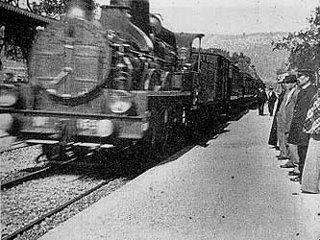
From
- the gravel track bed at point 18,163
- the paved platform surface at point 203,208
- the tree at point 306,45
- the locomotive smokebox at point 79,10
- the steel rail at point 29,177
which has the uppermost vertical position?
the locomotive smokebox at point 79,10

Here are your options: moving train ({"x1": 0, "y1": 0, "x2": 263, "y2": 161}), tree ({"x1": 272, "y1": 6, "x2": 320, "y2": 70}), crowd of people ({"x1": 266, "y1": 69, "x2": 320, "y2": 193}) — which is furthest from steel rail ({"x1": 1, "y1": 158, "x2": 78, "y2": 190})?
tree ({"x1": 272, "y1": 6, "x2": 320, "y2": 70})

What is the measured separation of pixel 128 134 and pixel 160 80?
8.92ft

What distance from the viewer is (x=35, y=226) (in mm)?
4945

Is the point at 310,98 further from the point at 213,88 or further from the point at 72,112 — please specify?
the point at 213,88

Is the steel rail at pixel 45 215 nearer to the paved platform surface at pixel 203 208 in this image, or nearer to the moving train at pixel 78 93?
the paved platform surface at pixel 203 208

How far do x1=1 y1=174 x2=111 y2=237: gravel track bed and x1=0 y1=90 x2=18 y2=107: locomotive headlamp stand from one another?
1347 mm

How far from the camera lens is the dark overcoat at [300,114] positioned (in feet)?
22.2

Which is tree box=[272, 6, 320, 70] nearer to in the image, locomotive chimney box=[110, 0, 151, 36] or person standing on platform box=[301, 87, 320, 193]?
locomotive chimney box=[110, 0, 151, 36]

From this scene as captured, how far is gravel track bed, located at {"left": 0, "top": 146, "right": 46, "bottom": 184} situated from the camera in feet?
24.4

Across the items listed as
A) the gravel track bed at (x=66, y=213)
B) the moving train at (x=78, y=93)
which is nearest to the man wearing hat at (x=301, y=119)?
the moving train at (x=78, y=93)

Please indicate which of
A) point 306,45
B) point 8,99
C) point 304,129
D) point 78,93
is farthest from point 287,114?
point 8,99

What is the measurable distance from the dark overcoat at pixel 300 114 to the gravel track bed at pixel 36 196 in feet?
10.0

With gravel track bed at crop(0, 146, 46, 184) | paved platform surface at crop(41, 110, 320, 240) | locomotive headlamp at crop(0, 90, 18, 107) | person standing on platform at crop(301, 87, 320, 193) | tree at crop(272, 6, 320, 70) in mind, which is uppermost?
tree at crop(272, 6, 320, 70)

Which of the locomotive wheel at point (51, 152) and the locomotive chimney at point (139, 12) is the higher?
the locomotive chimney at point (139, 12)
